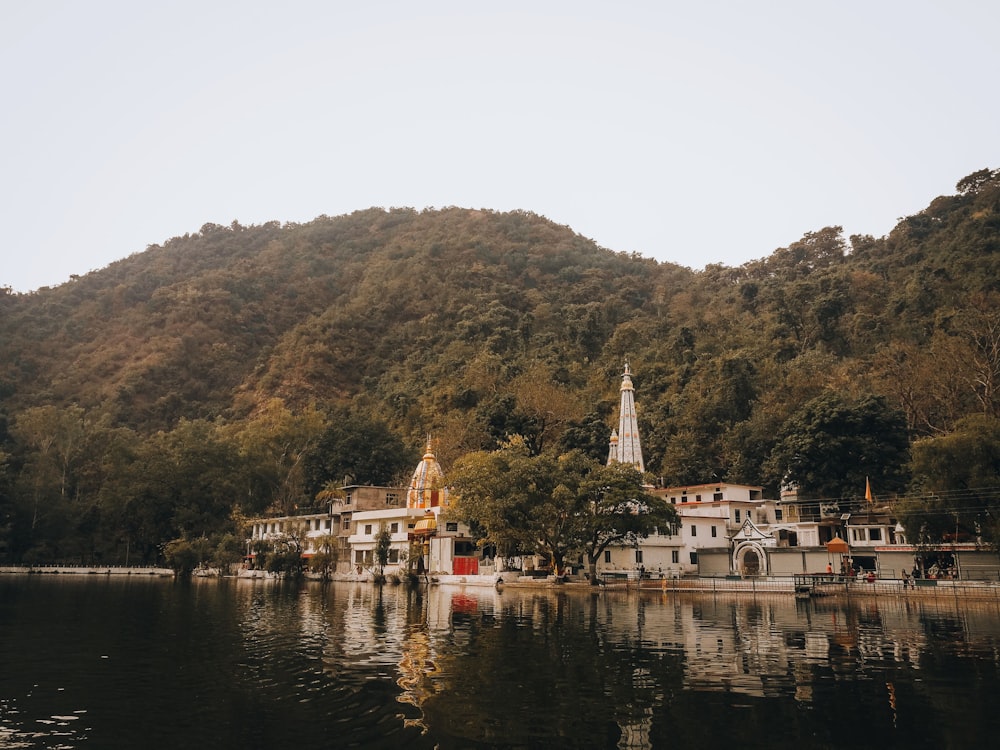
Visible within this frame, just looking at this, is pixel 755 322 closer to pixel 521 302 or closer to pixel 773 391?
pixel 773 391

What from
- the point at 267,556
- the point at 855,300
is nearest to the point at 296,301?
the point at 267,556

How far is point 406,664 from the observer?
20.2 m

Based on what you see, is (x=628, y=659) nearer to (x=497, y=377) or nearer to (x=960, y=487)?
(x=960, y=487)

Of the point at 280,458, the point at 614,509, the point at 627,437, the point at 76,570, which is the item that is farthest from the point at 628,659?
the point at 280,458

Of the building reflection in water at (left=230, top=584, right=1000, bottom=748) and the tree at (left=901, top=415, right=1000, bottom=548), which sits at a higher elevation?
the tree at (left=901, top=415, right=1000, bottom=548)

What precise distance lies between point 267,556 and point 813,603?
45.3 meters

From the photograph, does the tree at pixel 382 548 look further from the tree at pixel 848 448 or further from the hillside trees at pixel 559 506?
the tree at pixel 848 448

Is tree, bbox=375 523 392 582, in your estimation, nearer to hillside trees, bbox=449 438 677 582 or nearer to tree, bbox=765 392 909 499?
hillside trees, bbox=449 438 677 582

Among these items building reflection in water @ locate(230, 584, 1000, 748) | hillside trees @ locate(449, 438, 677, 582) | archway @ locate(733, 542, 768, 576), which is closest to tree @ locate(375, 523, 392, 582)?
hillside trees @ locate(449, 438, 677, 582)

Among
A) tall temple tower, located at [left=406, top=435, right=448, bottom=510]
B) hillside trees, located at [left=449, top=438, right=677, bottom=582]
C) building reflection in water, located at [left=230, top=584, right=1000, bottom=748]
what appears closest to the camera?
building reflection in water, located at [left=230, top=584, right=1000, bottom=748]

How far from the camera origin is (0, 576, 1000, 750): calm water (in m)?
13.5

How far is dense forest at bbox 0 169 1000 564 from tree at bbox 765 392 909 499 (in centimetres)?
17

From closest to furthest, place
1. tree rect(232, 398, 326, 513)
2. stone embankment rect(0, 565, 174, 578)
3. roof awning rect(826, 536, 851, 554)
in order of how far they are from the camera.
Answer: roof awning rect(826, 536, 851, 554) < stone embankment rect(0, 565, 174, 578) < tree rect(232, 398, 326, 513)

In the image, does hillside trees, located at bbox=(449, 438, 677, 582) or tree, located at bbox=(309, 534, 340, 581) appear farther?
tree, located at bbox=(309, 534, 340, 581)
